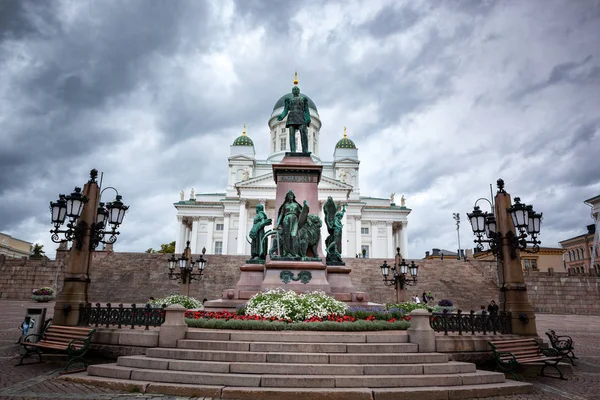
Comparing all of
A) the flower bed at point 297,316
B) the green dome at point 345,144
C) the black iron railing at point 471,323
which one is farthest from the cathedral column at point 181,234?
the black iron railing at point 471,323

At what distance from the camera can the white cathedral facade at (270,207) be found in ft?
228

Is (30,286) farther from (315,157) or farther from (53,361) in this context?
(315,157)

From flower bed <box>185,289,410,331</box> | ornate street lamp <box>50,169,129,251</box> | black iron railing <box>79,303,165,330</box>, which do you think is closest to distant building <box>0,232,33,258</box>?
ornate street lamp <box>50,169,129,251</box>

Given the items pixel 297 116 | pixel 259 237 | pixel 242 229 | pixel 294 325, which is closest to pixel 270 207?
pixel 242 229

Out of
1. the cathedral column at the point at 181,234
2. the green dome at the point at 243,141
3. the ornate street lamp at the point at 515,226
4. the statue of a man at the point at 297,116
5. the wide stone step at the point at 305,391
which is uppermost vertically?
the green dome at the point at 243,141

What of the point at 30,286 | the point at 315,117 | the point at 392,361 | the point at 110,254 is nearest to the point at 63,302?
the point at 392,361

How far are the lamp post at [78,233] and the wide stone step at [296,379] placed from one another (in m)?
3.74

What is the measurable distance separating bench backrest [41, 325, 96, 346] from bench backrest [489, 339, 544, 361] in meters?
9.54

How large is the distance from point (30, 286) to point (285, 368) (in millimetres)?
A: 39393

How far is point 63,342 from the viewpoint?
9.98m

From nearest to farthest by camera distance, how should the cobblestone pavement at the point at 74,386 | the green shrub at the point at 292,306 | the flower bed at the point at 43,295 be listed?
the cobblestone pavement at the point at 74,386
the green shrub at the point at 292,306
the flower bed at the point at 43,295

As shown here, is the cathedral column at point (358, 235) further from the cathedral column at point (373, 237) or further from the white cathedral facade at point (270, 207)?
the cathedral column at point (373, 237)

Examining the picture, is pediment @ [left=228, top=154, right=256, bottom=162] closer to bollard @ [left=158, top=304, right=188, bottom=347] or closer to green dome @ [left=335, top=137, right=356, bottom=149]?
green dome @ [left=335, top=137, right=356, bottom=149]

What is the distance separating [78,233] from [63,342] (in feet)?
9.79
